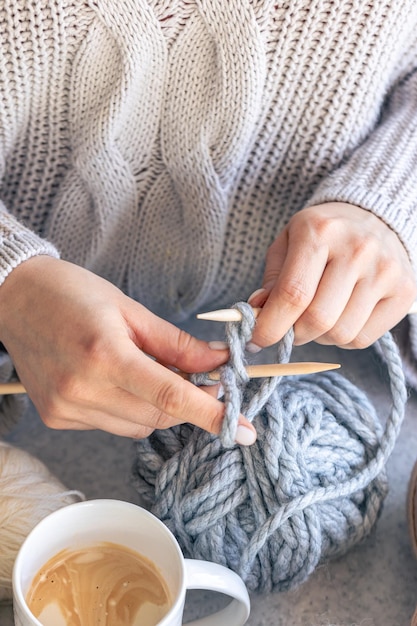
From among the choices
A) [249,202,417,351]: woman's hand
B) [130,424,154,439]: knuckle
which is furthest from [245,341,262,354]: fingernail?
[130,424,154,439]: knuckle

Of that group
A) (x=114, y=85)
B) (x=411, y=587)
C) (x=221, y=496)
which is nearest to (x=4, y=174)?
(x=114, y=85)

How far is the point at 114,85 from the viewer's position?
28.3 inches

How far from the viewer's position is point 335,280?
0.62m

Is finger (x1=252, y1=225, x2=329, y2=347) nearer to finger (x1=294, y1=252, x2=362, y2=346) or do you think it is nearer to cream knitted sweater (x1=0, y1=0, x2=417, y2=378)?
finger (x1=294, y1=252, x2=362, y2=346)

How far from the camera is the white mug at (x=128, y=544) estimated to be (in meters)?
0.52

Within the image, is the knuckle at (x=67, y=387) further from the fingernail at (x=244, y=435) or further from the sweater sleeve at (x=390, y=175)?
the sweater sleeve at (x=390, y=175)

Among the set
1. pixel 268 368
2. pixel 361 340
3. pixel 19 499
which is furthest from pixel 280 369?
pixel 19 499

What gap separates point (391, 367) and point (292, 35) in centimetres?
33

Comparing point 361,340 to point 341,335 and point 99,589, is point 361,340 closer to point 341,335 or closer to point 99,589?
point 341,335

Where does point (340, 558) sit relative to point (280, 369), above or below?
below

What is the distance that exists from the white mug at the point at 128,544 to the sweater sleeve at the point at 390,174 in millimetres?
348

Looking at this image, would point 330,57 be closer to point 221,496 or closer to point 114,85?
point 114,85

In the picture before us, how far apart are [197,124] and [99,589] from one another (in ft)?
1.49

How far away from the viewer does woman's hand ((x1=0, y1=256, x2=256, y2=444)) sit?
1.78ft
